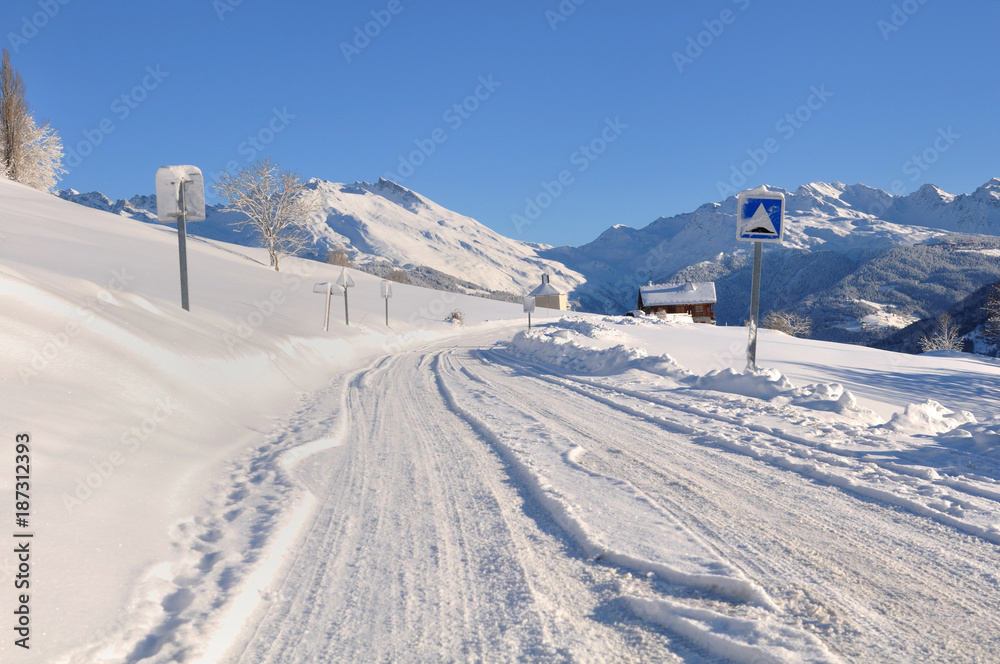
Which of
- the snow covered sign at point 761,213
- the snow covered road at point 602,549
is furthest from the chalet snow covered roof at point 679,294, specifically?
the snow covered road at point 602,549

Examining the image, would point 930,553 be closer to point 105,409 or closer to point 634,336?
point 105,409

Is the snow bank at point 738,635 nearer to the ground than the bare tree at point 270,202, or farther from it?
nearer to the ground

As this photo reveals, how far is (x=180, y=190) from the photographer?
1376 cm

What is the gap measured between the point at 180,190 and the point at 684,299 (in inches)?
3084

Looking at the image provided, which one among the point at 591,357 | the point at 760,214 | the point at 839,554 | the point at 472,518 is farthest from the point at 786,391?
the point at 591,357

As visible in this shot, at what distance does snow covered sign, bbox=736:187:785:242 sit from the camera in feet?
31.1

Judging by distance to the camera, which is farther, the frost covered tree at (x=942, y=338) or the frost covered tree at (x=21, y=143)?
A: the frost covered tree at (x=942, y=338)

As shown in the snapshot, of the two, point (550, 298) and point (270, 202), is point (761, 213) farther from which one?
point (550, 298)

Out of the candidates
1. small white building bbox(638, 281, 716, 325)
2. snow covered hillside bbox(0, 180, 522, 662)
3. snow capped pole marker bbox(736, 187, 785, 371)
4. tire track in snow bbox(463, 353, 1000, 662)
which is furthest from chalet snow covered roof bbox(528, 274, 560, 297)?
tire track in snow bbox(463, 353, 1000, 662)

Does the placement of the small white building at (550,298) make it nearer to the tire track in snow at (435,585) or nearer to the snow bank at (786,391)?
the snow bank at (786,391)

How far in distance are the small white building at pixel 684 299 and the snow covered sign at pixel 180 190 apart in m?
73.7

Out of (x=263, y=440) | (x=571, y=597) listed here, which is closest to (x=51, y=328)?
(x=263, y=440)

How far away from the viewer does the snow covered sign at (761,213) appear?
9469mm

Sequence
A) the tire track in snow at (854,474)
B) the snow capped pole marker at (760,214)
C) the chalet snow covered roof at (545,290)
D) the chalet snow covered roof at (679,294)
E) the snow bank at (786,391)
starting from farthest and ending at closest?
1. the chalet snow covered roof at (545,290)
2. the chalet snow covered roof at (679,294)
3. the snow capped pole marker at (760,214)
4. the snow bank at (786,391)
5. the tire track in snow at (854,474)
